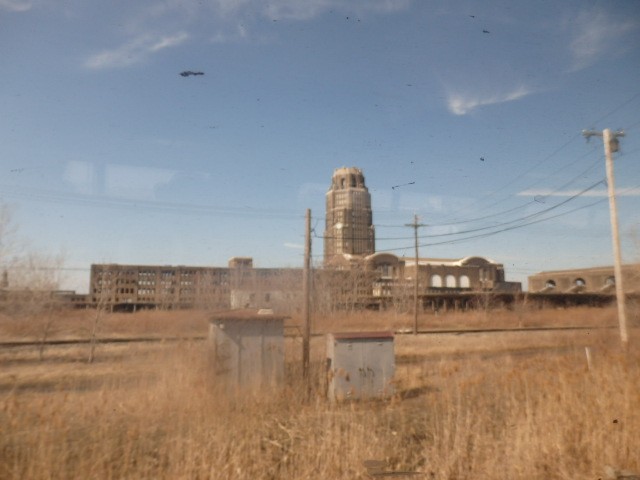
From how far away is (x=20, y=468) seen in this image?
4.87m

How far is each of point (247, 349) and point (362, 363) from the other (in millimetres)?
3093

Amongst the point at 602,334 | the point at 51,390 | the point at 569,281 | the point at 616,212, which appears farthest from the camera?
the point at 569,281

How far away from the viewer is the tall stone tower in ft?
323

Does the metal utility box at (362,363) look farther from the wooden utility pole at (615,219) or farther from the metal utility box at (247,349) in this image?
the wooden utility pole at (615,219)

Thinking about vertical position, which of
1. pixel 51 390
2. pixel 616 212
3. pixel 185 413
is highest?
pixel 616 212

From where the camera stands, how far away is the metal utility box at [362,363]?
34.1ft

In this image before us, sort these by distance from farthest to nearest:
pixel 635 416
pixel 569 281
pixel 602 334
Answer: pixel 569 281 → pixel 602 334 → pixel 635 416

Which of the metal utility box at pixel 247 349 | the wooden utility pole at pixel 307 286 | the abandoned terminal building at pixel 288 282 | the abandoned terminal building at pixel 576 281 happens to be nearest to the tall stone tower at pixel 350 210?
the abandoned terminal building at pixel 288 282

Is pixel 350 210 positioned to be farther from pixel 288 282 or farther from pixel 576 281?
pixel 288 282

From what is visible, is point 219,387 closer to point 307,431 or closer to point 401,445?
point 307,431

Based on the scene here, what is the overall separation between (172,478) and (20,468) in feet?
5.93

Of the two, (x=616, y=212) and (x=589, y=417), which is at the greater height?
(x=616, y=212)

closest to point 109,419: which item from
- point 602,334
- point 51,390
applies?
point 51,390

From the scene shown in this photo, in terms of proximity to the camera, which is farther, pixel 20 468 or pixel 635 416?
pixel 635 416
